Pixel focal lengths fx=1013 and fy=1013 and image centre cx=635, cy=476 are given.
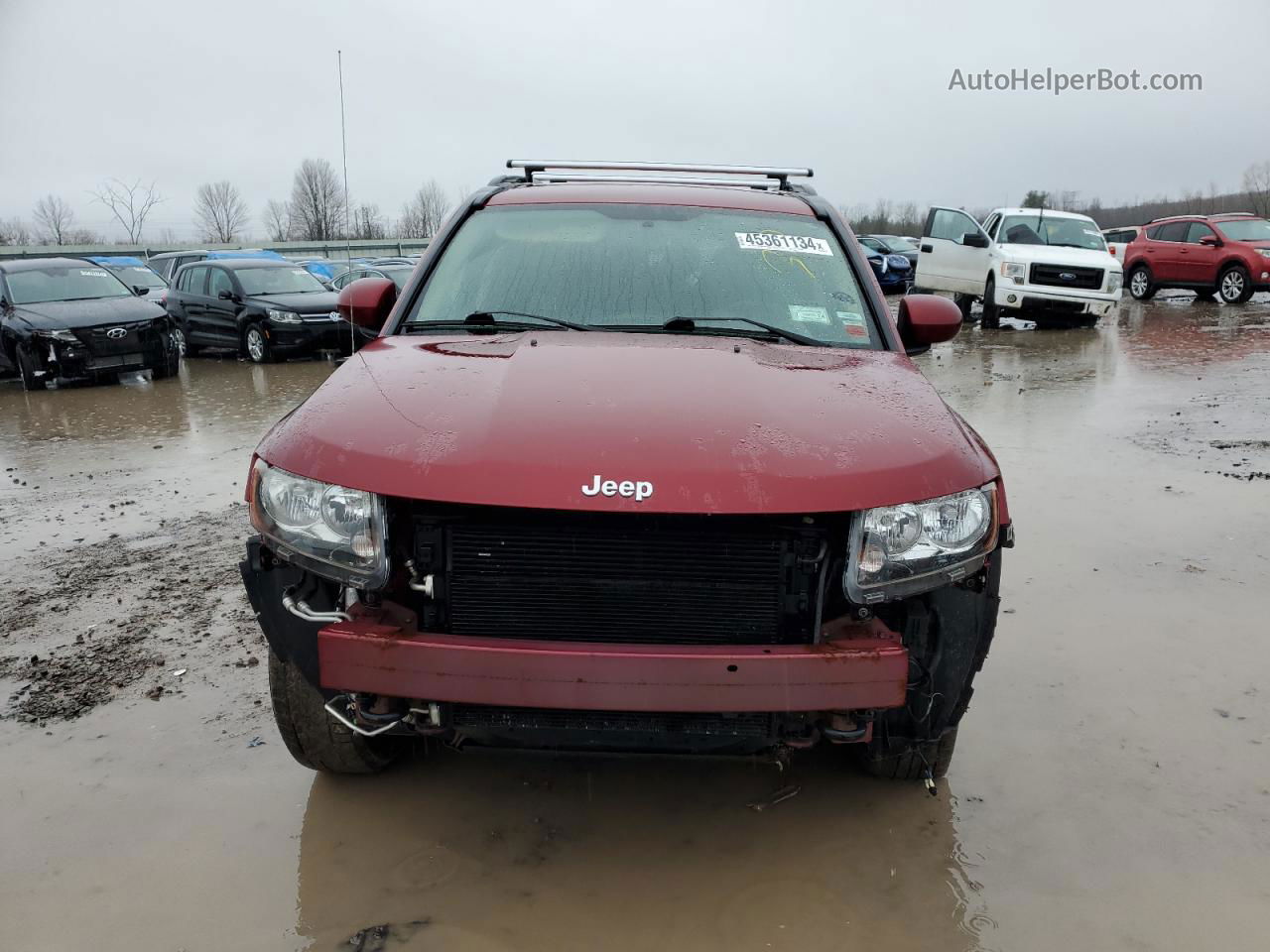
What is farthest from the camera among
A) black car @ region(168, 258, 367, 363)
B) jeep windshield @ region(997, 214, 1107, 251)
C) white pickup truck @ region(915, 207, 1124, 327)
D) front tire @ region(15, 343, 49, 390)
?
jeep windshield @ region(997, 214, 1107, 251)

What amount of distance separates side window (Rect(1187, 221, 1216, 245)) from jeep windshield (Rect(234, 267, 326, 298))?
1586cm

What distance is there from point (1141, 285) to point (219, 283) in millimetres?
17341

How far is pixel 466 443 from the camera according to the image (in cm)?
226

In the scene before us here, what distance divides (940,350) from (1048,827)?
38.5ft

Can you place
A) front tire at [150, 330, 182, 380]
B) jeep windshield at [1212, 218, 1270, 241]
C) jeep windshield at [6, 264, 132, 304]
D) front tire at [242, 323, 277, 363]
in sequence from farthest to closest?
1. jeep windshield at [1212, 218, 1270, 241]
2. front tire at [242, 323, 277, 363]
3. front tire at [150, 330, 182, 380]
4. jeep windshield at [6, 264, 132, 304]

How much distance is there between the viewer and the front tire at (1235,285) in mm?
18375

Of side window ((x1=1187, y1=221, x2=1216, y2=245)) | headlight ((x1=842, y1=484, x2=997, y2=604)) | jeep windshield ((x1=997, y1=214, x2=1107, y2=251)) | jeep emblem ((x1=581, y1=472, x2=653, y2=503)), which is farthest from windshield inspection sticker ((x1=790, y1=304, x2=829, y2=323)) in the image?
side window ((x1=1187, y1=221, x2=1216, y2=245))

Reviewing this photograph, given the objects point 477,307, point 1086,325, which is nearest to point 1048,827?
point 477,307

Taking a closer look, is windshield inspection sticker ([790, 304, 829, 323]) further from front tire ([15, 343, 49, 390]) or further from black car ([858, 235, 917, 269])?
black car ([858, 235, 917, 269])

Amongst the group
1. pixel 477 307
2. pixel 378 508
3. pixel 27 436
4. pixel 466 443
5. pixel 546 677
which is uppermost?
Answer: pixel 477 307

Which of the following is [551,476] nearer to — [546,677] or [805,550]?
[546,677]

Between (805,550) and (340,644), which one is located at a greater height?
(805,550)

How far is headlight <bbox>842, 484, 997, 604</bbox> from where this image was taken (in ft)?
7.41

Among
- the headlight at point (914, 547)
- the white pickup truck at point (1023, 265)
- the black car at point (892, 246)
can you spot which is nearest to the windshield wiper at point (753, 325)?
the headlight at point (914, 547)
